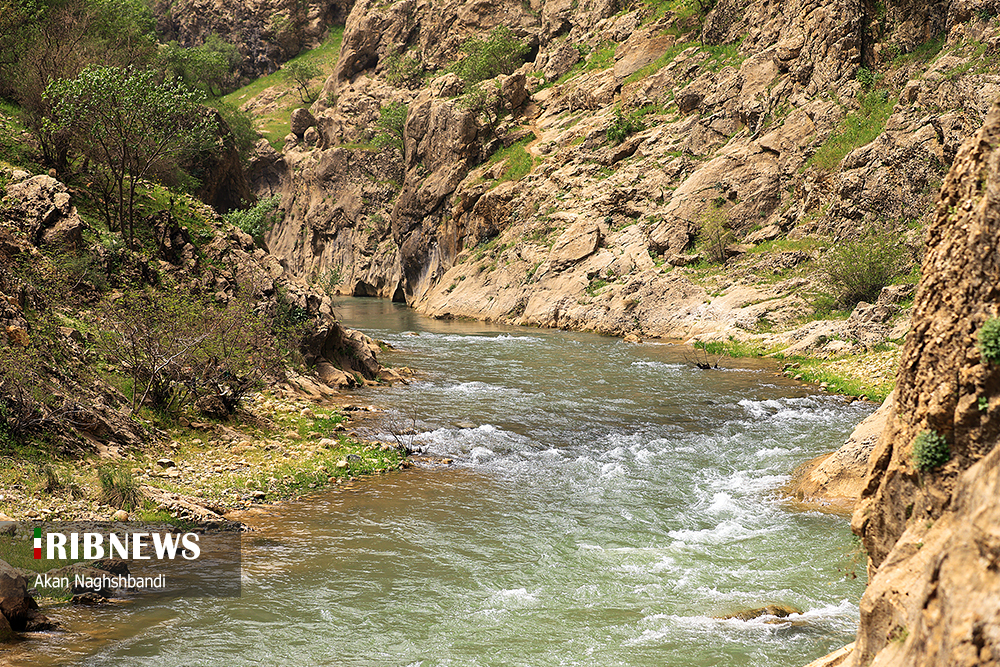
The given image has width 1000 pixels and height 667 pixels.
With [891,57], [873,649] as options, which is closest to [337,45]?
[891,57]

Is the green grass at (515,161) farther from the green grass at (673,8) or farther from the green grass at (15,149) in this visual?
the green grass at (15,149)

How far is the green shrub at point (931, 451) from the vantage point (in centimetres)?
533

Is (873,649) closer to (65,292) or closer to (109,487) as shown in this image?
(109,487)

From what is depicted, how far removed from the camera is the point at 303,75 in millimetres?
106500

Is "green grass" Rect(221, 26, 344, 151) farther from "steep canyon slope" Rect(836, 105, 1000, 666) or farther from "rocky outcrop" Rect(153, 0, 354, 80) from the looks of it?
"steep canyon slope" Rect(836, 105, 1000, 666)

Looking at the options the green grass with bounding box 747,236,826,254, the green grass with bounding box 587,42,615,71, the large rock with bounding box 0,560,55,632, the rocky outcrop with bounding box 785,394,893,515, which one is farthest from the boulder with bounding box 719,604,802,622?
the green grass with bounding box 587,42,615,71

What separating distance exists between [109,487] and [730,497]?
11.8m

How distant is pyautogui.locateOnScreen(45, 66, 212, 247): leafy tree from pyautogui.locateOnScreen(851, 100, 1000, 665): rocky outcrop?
22.1 m

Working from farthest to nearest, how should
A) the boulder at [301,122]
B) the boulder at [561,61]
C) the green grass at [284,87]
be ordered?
1. the green grass at [284,87]
2. the boulder at [301,122]
3. the boulder at [561,61]

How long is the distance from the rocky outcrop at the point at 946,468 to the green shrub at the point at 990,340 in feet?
0.26

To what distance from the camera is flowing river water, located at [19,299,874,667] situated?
834 centimetres

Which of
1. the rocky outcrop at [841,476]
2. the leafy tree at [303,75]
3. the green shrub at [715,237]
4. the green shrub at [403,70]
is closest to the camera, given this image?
the rocky outcrop at [841,476]

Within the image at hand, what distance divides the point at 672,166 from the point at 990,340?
4417cm

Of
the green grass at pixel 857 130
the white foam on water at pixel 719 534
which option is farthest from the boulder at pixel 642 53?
the white foam on water at pixel 719 534
